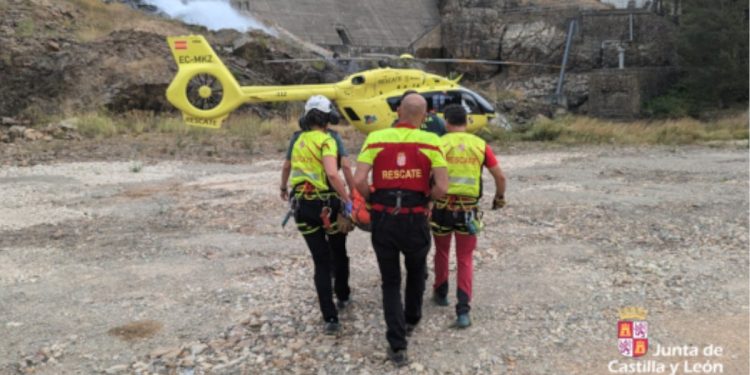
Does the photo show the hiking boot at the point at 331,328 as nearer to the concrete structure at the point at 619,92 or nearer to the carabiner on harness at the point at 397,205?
the carabiner on harness at the point at 397,205

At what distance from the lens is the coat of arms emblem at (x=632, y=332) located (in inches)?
152

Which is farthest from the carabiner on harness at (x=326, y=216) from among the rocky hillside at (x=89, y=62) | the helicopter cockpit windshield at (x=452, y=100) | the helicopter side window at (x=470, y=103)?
the rocky hillside at (x=89, y=62)

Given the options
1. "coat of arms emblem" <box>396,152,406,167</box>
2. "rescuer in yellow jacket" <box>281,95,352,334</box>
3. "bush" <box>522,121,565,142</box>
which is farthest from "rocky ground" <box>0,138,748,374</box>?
"bush" <box>522,121,565,142</box>

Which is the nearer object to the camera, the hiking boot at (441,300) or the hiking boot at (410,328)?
the hiking boot at (410,328)

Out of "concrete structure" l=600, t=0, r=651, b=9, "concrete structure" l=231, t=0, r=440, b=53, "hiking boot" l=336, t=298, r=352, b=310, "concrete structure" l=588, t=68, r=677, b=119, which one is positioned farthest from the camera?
"concrete structure" l=600, t=0, r=651, b=9

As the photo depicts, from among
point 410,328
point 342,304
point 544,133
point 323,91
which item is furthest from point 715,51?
point 410,328

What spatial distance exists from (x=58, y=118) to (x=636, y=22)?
2797 cm

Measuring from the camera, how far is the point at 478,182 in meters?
4.15

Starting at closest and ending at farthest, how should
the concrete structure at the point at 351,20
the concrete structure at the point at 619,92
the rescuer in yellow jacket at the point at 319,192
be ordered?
1. the rescuer in yellow jacket at the point at 319,192
2. the concrete structure at the point at 619,92
3. the concrete structure at the point at 351,20

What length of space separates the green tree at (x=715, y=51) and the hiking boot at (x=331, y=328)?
29.3 metres

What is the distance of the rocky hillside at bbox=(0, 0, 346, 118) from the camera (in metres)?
22.8

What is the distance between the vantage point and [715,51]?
93.5 ft

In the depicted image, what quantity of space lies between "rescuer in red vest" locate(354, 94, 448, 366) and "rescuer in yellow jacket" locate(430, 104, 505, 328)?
1.62 ft

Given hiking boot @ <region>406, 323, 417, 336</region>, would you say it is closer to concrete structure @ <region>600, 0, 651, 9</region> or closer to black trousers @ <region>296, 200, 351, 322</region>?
black trousers @ <region>296, 200, 351, 322</region>
